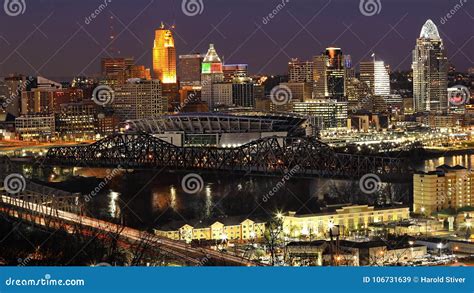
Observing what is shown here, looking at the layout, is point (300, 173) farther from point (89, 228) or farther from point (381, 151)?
point (89, 228)

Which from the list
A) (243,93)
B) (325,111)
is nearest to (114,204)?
(325,111)

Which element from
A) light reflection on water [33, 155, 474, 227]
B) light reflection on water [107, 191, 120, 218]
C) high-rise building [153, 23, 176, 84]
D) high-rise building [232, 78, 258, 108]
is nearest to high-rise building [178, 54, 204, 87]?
high-rise building [153, 23, 176, 84]

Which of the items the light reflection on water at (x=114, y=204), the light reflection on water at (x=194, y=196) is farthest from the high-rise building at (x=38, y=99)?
the light reflection on water at (x=114, y=204)

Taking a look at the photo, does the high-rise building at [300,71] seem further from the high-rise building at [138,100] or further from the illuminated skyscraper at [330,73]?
the high-rise building at [138,100]

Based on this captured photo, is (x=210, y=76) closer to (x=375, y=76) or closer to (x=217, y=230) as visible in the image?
(x=375, y=76)

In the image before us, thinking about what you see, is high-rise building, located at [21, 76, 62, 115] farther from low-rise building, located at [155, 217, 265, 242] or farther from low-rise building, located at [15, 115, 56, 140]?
low-rise building, located at [155, 217, 265, 242]

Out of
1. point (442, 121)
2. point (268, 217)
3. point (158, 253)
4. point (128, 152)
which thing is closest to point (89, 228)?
point (158, 253)
